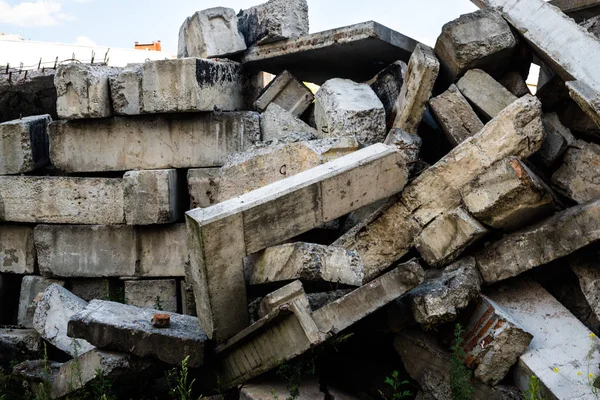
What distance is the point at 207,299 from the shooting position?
3949 mm

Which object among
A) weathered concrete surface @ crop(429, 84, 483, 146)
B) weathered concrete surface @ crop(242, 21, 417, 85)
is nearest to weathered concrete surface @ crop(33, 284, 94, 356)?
weathered concrete surface @ crop(242, 21, 417, 85)

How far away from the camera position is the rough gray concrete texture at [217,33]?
613cm

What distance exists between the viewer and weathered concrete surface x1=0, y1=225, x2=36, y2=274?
20.2 ft

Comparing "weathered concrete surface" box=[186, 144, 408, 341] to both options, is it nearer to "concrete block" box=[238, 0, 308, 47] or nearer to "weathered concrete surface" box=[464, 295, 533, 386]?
"weathered concrete surface" box=[464, 295, 533, 386]

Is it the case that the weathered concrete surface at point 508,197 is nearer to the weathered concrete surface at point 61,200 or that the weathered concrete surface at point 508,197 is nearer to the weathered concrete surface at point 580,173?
the weathered concrete surface at point 580,173

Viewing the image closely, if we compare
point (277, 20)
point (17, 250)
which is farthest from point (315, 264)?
point (17, 250)

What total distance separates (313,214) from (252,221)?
469mm

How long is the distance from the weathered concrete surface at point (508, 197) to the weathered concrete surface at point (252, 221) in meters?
0.69

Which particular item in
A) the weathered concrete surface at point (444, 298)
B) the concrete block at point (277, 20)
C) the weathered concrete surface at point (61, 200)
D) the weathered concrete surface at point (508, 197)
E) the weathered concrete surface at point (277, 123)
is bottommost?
the weathered concrete surface at point (444, 298)

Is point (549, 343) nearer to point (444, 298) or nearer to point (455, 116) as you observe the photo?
point (444, 298)

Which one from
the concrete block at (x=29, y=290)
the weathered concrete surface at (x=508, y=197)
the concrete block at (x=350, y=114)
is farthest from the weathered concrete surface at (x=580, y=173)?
the concrete block at (x=29, y=290)

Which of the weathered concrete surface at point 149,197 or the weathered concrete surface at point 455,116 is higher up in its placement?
the weathered concrete surface at point 455,116

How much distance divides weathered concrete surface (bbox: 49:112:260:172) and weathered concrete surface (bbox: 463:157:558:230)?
7.72 ft

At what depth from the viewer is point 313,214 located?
421 cm
